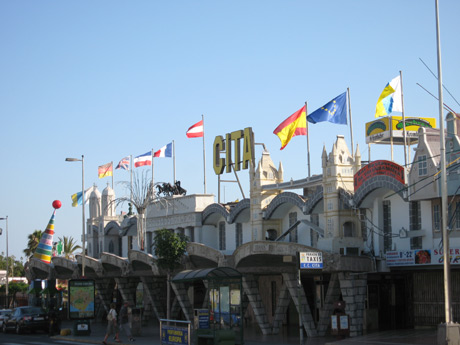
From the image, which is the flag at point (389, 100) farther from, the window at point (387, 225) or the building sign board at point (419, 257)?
the building sign board at point (419, 257)

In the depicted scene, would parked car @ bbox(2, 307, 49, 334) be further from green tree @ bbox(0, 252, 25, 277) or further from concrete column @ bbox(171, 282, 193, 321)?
green tree @ bbox(0, 252, 25, 277)

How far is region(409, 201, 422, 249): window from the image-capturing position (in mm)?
30203

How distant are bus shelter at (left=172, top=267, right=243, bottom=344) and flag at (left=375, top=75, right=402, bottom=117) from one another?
1056cm

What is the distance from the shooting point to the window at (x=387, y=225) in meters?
31.8

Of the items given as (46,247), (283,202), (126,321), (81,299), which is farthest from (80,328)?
(46,247)

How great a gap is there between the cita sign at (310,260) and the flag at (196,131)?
64.4ft

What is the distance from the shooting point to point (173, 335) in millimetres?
25922

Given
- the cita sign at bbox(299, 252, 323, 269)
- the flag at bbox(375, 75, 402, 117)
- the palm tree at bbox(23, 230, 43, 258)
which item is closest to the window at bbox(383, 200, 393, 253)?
the flag at bbox(375, 75, 402, 117)

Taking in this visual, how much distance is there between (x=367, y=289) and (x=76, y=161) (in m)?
18.2

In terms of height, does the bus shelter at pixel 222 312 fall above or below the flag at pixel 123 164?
below

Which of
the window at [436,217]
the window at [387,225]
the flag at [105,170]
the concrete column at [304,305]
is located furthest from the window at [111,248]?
the window at [436,217]

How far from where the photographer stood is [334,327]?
2942cm

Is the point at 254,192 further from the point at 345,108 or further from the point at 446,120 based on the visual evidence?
the point at 446,120

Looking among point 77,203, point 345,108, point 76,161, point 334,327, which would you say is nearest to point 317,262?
point 334,327
